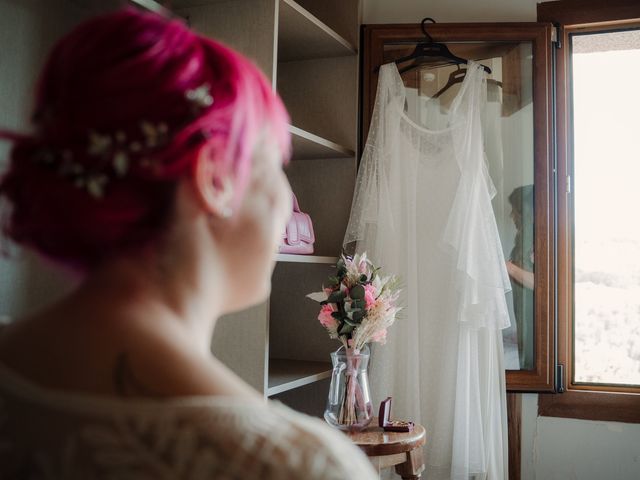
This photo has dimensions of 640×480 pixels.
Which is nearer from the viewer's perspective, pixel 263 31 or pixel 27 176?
pixel 27 176

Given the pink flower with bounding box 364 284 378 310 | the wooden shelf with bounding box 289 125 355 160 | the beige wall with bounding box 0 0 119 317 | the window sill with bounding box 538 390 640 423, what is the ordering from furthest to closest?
1. the window sill with bounding box 538 390 640 423
2. the wooden shelf with bounding box 289 125 355 160
3. the pink flower with bounding box 364 284 378 310
4. the beige wall with bounding box 0 0 119 317

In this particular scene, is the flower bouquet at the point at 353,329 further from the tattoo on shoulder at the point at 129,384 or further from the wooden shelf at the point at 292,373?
the tattoo on shoulder at the point at 129,384

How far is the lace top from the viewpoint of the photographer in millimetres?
545

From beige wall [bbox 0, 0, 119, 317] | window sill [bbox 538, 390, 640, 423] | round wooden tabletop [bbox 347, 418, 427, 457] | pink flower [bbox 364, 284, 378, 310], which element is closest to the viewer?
beige wall [bbox 0, 0, 119, 317]

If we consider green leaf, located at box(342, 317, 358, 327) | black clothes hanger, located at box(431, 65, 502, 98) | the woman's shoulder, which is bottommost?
the woman's shoulder

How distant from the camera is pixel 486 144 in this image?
2.62 metres

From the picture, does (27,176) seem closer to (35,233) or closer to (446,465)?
(35,233)

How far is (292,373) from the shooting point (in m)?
2.35

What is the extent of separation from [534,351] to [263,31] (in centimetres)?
145

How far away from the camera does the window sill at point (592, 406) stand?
2535 millimetres

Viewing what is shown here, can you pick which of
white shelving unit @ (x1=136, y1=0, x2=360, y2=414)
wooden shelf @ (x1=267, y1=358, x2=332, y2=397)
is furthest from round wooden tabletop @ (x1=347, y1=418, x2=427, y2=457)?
white shelving unit @ (x1=136, y1=0, x2=360, y2=414)

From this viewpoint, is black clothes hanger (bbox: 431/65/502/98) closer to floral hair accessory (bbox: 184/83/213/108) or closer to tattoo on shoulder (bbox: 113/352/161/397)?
floral hair accessory (bbox: 184/83/213/108)

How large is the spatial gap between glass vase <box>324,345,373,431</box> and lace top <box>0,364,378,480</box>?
1573 mm

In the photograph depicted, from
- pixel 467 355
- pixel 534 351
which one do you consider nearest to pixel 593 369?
pixel 534 351
